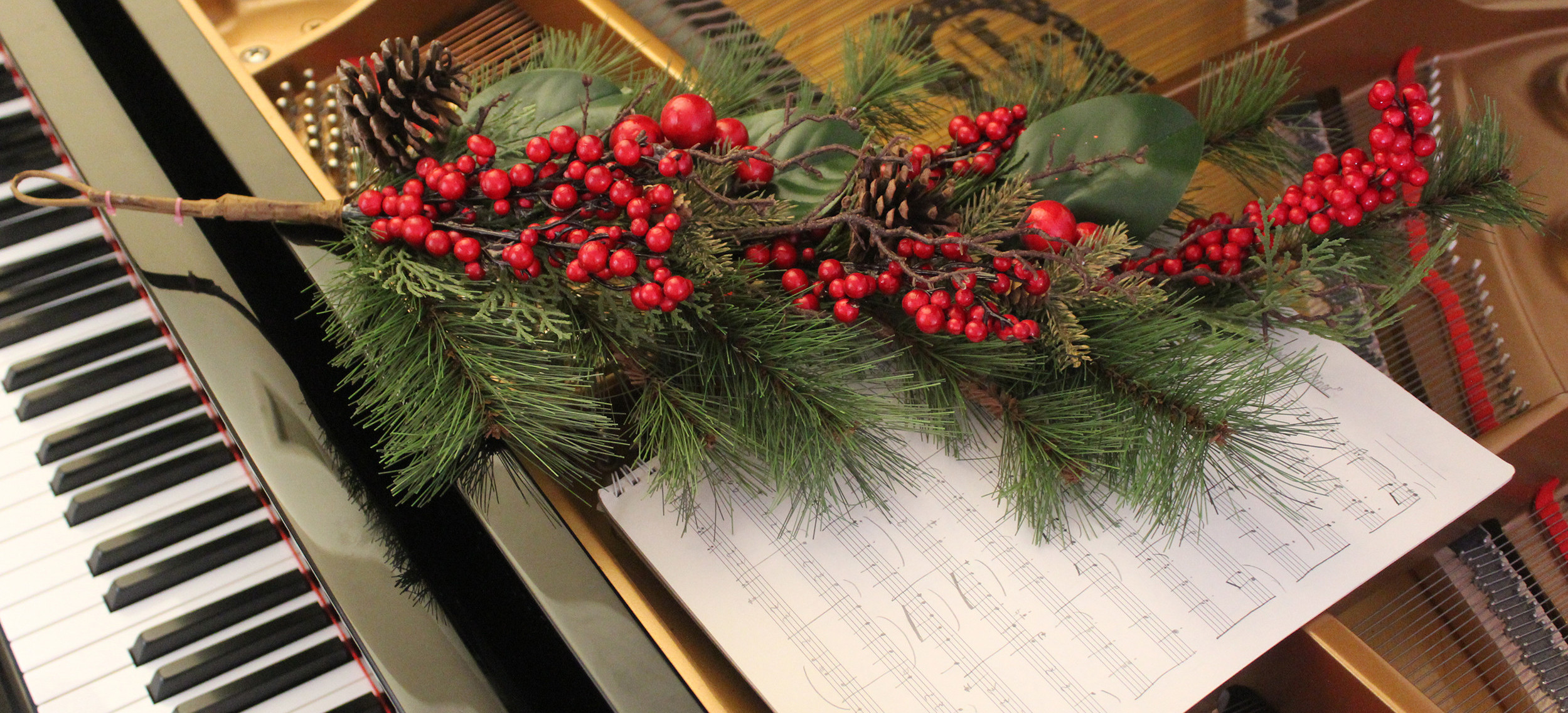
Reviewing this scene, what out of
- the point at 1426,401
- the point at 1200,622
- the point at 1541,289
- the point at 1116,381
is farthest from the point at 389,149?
the point at 1541,289

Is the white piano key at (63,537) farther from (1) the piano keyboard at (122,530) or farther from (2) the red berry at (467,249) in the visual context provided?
(2) the red berry at (467,249)

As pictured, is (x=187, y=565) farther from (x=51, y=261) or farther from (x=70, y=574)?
(x=51, y=261)

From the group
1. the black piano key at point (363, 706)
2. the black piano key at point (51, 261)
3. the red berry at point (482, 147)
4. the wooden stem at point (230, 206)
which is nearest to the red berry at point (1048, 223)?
the red berry at point (482, 147)

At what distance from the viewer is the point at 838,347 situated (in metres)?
0.81

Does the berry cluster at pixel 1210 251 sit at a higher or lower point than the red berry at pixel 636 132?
lower

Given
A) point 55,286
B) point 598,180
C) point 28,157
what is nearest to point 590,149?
point 598,180

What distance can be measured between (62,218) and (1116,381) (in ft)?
4.30

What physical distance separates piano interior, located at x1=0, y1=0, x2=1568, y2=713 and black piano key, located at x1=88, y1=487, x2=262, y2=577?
12 cm

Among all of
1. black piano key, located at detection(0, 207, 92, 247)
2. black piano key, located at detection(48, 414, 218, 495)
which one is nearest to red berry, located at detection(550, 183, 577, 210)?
black piano key, located at detection(48, 414, 218, 495)

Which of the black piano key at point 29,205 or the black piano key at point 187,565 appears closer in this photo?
the black piano key at point 187,565

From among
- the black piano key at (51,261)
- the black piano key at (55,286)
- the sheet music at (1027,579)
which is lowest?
the sheet music at (1027,579)

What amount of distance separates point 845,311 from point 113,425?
2.98 feet

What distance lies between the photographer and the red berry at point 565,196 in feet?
2.37

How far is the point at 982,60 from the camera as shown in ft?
4.73
